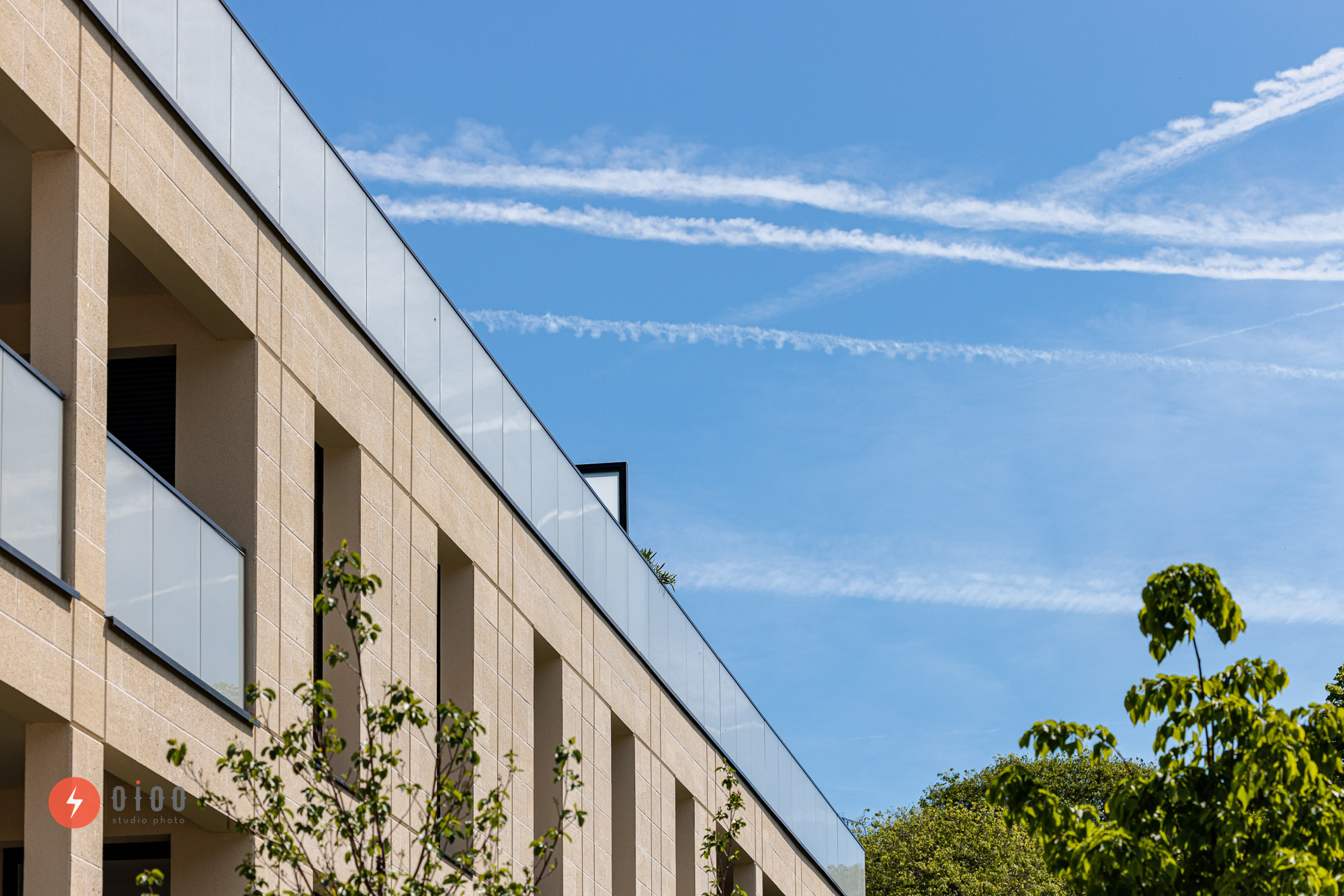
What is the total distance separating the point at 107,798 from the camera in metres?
13.8

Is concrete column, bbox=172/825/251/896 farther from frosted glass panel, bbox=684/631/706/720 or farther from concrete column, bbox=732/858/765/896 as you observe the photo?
concrete column, bbox=732/858/765/896

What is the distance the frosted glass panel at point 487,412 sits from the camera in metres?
20.5

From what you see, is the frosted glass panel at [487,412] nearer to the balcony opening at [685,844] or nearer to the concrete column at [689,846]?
the balcony opening at [685,844]

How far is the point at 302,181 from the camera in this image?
1616 cm

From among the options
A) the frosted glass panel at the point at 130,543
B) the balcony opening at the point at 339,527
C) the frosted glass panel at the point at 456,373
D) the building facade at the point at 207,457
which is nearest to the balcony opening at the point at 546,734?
the building facade at the point at 207,457

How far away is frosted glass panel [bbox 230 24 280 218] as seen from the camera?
14.9 m

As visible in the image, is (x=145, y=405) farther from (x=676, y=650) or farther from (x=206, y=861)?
(x=676, y=650)

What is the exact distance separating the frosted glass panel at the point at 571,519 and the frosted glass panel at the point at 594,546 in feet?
0.56

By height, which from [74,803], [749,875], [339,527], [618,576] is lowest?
[74,803]

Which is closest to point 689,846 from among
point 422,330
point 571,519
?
point 571,519

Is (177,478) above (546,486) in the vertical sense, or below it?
below

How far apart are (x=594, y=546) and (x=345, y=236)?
8847 mm

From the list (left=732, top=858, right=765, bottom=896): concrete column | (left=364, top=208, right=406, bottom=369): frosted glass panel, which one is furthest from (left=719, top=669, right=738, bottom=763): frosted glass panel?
(left=364, top=208, right=406, bottom=369): frosted glass panel

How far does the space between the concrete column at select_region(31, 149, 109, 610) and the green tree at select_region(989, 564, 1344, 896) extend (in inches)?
280
